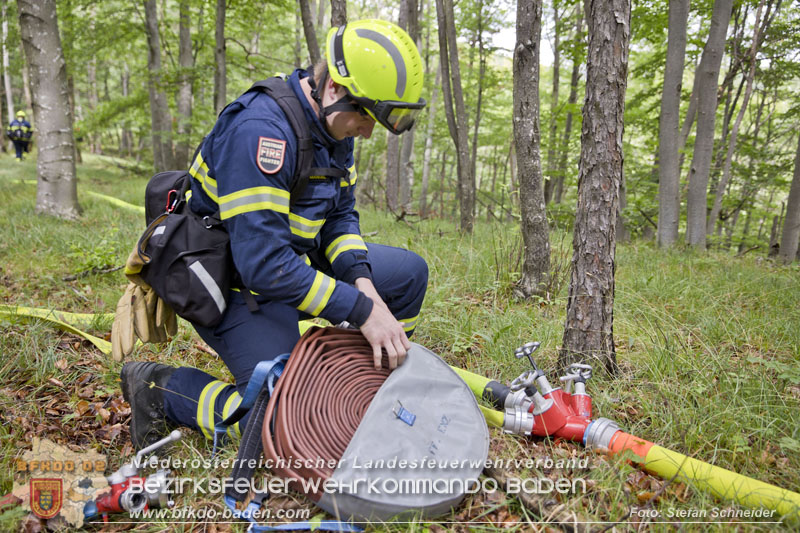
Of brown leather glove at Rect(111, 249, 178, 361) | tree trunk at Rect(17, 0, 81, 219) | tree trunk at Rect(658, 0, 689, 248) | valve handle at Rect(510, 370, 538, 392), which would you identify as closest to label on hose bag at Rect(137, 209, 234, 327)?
brown leather glove at Rect(111, 249, 178, 361)

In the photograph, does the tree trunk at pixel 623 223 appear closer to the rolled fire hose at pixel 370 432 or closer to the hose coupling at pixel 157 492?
the rolled fire hose at pixel 370 432

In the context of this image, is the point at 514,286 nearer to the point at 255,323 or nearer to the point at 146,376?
the point at 255,323

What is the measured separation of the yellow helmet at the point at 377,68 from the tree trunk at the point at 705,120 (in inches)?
220

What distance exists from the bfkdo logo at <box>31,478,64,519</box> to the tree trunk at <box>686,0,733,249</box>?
677 cm

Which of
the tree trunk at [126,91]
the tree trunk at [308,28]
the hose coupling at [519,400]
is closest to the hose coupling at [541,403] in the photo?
the hose coupling at [519,400]

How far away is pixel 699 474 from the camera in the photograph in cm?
166

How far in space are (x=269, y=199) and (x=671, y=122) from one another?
Result: 19.9 feet

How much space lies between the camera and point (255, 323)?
205 cm

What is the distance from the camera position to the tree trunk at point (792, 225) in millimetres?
5484

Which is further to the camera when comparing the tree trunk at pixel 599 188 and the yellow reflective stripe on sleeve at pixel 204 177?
the tree trunk at pixel 599 188

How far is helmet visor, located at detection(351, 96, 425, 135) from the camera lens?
1.86 meters

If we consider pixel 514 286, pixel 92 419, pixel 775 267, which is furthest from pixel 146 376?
pixel 775 267

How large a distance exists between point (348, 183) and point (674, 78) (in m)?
5.50

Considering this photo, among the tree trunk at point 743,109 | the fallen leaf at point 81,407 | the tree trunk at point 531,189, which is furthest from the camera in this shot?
the tree trunk at point 743,109
